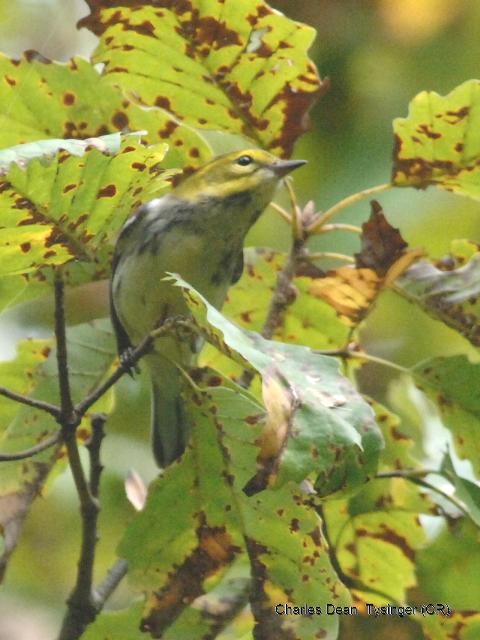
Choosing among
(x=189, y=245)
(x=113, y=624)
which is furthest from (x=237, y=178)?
(x=113, y=624)

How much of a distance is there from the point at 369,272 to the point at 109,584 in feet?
2.25

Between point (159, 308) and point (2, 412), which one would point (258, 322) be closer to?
point (159, 308)

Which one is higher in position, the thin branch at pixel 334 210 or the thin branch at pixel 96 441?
the thin branch at pixel 334 210

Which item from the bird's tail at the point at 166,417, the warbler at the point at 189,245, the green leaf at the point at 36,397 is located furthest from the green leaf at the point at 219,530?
the bird's tail at the point at 166,417

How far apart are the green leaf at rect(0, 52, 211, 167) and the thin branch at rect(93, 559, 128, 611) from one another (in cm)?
74

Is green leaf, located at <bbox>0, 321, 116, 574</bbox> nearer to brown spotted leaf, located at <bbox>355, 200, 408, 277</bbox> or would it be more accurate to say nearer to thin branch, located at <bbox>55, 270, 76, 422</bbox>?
thin branch, located at <bbox>55, 270, 76, 422</bbox>

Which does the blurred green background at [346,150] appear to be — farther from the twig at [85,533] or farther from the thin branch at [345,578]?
the twig at [85,533]

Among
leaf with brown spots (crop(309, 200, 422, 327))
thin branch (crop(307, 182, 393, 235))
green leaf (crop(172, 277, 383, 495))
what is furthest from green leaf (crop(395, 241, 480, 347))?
green leaf (crop(172, 277, 383, 495))

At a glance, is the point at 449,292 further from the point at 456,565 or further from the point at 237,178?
the point at 237,178

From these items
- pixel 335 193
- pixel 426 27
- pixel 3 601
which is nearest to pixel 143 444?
pixel 3 601

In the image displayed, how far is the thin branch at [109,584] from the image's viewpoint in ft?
5.98

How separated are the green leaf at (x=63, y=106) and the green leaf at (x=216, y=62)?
36mm

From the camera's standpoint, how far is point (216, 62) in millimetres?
1837

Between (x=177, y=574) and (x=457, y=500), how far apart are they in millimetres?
498
